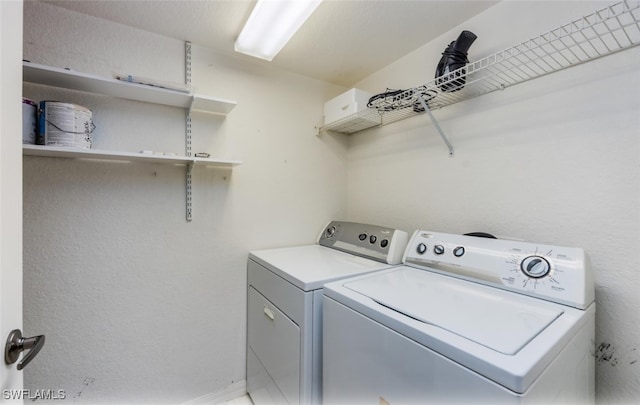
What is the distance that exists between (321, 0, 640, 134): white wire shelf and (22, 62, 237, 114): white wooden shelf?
0.92m

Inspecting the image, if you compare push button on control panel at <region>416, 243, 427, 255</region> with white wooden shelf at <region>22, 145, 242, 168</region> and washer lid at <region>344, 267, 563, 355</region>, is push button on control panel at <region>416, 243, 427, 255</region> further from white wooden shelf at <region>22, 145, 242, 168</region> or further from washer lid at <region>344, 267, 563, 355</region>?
white wooden shelf at <region>22, 145, 242, 168</region>

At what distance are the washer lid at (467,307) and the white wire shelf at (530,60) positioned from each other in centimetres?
88

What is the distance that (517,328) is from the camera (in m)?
0.74

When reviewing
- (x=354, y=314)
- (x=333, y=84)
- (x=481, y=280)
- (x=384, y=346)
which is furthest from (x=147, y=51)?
(x=481, y=280)

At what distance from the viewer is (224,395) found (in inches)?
66.2

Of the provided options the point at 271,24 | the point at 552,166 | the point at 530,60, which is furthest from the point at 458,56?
the point at 271,24

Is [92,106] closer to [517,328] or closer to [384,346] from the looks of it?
[384,346]

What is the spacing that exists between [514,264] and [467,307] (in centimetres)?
34

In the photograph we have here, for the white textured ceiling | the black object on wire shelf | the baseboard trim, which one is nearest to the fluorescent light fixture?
the white textured ceiling

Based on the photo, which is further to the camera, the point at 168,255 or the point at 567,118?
the point at 168,255

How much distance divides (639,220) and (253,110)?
1.92m

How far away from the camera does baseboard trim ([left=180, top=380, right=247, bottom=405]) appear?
1615mm

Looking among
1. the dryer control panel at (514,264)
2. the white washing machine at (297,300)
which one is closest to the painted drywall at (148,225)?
the white washing machine at (297,300)

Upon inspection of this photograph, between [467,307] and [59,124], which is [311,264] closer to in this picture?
[467,307]
